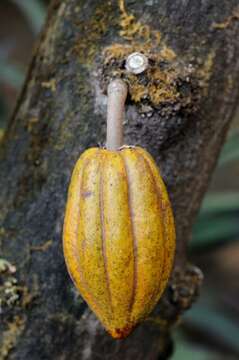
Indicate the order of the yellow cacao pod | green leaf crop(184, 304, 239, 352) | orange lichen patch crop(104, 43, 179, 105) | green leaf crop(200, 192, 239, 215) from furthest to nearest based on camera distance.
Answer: green leaf crop(184, 304, 239, 352) → green leaf crop(200, 192, 239, 215) → orange lichen patch crop(104, 43, 179, 105) → the yellow cacao pod

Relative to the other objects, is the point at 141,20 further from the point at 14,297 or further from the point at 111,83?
the point at 14,297

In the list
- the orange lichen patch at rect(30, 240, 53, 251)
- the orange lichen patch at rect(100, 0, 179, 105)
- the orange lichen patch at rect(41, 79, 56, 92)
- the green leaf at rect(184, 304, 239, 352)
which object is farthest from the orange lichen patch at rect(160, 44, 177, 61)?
the green leaf at rect(184, 304, 239, 352)

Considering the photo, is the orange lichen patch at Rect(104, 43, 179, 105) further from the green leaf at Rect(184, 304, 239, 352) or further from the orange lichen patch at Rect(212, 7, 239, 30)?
the green leaf at Rect(184, 304, 239, 352)

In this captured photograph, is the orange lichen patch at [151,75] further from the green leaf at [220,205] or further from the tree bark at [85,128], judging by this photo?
the green leaf at [220,205]

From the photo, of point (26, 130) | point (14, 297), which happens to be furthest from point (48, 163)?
point (14, 297)

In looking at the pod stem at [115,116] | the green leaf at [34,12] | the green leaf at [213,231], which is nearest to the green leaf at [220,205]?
the green leaf at [213,231]

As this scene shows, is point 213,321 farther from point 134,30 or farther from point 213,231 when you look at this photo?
point 134,30
